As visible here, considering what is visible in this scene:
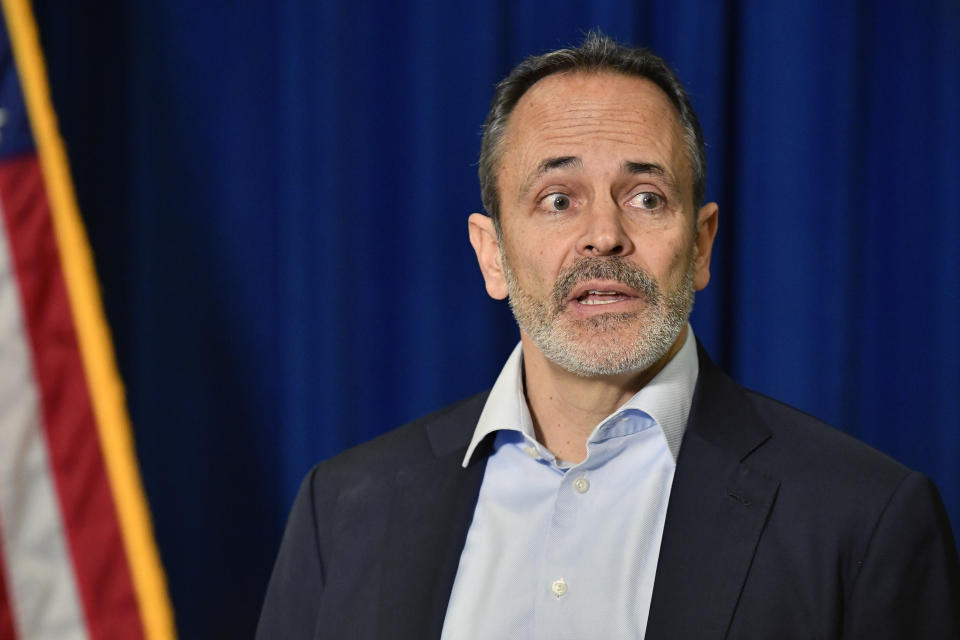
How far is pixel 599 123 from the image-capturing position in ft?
5.16

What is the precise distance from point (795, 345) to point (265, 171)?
1.12 meters

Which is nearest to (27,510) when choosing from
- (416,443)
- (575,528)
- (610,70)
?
(416,443)

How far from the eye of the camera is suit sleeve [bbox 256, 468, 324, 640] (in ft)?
5.48

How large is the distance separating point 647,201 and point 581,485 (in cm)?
43

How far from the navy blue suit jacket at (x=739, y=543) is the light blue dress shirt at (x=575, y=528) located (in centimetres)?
4

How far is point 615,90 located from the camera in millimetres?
1602

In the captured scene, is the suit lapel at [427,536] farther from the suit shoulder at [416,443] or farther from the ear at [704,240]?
the ear at [704,240]

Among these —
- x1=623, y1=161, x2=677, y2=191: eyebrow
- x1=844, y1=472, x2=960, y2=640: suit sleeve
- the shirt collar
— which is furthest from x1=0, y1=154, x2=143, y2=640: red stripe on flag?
x1=844, y1=472, x2=960, y2=640: suit sleeve

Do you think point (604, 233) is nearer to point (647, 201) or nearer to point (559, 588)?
point (647, 201)

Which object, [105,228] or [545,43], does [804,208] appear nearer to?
[545,43]

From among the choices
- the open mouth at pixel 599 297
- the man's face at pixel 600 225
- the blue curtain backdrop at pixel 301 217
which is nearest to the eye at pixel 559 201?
the man's face at pixel 600 225

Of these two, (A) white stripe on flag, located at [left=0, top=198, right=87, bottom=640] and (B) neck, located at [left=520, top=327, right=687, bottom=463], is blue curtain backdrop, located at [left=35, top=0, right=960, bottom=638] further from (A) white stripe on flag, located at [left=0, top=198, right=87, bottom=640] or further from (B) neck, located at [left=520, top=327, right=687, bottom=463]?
(A) white stripe on flag, located at [left=0, top=198, right=87, bottom=640]

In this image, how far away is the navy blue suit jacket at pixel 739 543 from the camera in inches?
52.4

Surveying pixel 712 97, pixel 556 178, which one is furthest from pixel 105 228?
pixel 712 97
